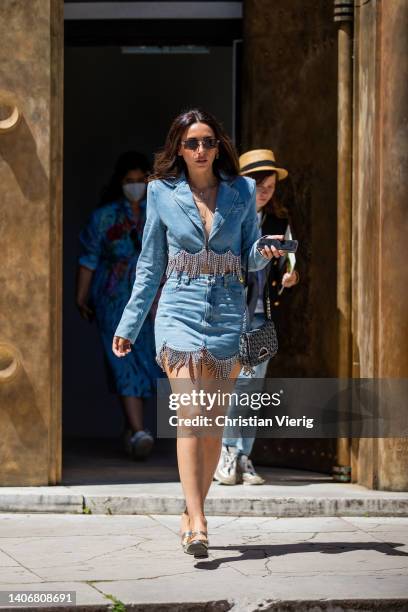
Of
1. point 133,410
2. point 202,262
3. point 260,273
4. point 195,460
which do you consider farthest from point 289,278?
point 133,410

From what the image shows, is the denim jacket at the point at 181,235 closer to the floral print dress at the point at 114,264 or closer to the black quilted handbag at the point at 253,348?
the black quilted handbag at the point at 253,348

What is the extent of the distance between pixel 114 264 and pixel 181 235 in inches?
136

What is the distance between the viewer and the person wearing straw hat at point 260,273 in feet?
27.8

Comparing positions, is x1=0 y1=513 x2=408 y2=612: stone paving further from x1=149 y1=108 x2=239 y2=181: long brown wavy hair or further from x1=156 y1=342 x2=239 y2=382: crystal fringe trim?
x1=149 y1=108 x2=239 y2=181: long brown wavy hair

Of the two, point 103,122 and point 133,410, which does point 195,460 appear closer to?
point 133,410

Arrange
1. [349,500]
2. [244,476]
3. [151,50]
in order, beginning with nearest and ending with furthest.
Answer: [349,500] → [244,476] → [151,50]

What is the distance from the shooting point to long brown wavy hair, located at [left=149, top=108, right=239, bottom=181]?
265 inches

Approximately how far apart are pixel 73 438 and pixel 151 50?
3.36 meters

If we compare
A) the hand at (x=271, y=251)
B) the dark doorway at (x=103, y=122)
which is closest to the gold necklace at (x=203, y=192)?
the hand at (x=271, y=251)

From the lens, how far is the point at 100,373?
11.9 m

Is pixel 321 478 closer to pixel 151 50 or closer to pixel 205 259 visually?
pixel 205 259

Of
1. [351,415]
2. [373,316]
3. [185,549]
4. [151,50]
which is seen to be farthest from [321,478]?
[151,50]

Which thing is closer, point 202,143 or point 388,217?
point 202,143

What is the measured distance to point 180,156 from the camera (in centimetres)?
688
